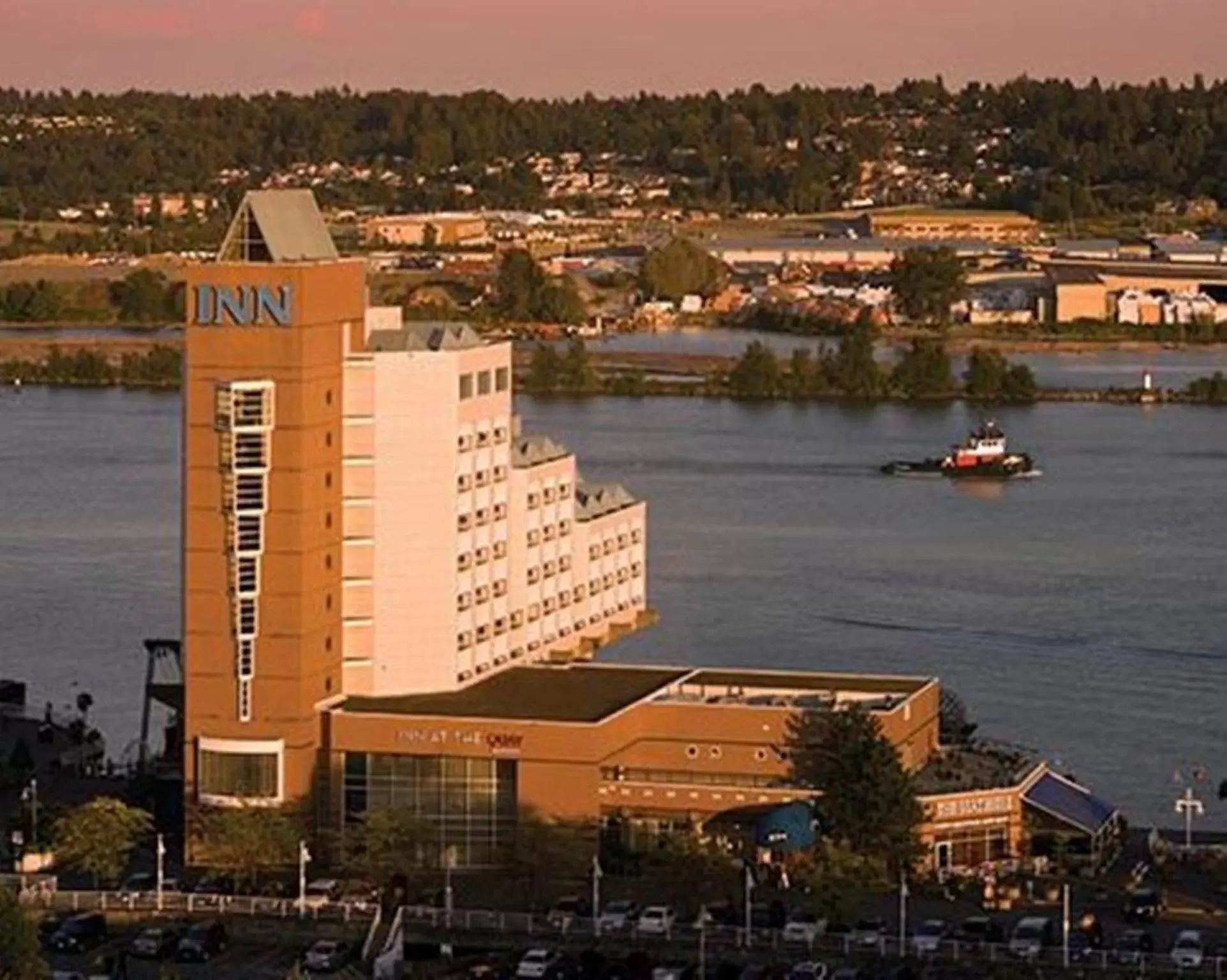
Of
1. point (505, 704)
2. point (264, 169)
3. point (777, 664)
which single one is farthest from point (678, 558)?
point (264, 169)

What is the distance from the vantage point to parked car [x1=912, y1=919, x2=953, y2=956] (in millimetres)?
8305

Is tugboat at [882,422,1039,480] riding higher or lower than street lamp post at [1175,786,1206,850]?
lower

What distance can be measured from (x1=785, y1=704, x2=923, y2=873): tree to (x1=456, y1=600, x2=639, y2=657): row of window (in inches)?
41.8

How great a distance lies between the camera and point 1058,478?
19.3m

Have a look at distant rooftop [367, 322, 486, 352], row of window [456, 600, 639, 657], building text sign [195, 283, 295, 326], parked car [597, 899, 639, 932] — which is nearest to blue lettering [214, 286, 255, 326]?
building text sign [195, 283, 295, 326]

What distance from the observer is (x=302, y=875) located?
29.2ft

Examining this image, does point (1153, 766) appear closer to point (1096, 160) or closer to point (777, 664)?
point (777, 664)

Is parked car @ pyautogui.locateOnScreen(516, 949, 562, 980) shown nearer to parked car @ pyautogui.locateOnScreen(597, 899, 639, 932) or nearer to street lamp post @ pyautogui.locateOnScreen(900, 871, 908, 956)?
parked car @ pyautogui.locateOnScreen(597, 899, 639, 932)

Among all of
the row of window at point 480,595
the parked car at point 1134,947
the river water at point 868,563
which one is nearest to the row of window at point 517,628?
the row of window at point 480,595

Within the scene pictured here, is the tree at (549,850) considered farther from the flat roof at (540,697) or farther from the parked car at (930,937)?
the parked car at (930,937)

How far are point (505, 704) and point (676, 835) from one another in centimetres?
57

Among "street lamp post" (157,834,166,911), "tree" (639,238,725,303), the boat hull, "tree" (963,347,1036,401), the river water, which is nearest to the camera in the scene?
"street lamp post" (157,834,166,911)

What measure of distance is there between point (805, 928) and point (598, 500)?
320cm

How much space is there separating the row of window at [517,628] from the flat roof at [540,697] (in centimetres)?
10
